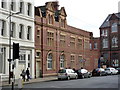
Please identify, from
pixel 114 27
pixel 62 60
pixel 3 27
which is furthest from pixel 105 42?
pixel 3 27

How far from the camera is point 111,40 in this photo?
77.9m

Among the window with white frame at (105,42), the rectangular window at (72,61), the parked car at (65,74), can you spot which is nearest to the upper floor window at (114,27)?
the window with white frame at (105,42)

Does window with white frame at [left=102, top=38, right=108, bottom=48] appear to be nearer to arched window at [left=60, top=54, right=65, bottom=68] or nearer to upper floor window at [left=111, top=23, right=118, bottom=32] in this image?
upper floor window at [left=111, top=23, right=118, bottom=32]

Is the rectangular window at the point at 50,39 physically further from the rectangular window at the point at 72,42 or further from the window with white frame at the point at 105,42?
the window with white frame at the point at 105,42

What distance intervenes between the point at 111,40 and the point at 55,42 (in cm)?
3816

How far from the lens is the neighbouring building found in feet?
249

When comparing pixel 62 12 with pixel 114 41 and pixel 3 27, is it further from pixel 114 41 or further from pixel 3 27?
pixel 114 41

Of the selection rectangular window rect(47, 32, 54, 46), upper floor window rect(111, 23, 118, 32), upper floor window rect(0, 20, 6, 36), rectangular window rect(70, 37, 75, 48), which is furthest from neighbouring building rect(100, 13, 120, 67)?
upper floor window rect(0, 20, 6, 36)

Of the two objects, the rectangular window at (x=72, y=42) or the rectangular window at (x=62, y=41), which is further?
the rectangular window at (x=72, y=42)

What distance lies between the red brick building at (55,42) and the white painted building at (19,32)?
163cm

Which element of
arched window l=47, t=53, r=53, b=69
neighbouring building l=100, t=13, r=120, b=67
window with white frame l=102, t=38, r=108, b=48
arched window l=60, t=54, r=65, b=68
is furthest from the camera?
window with white frame l=102, t=38, r=108, b=48

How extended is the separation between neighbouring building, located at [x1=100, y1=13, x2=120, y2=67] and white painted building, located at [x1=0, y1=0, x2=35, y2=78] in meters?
42.2

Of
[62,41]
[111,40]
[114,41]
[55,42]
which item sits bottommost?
[55,42]

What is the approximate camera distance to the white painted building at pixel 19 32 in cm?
3228
